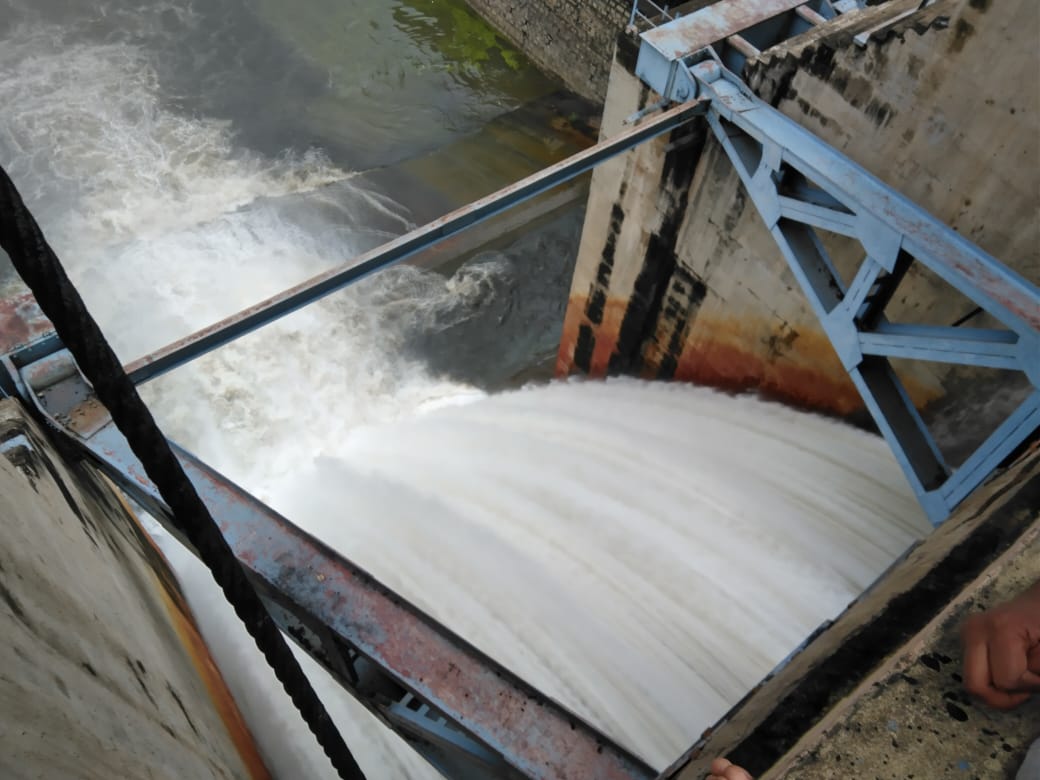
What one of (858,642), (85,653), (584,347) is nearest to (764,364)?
(584,347)

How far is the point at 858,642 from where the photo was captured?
2354mm

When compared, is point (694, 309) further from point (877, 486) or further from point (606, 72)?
point (606, 72)

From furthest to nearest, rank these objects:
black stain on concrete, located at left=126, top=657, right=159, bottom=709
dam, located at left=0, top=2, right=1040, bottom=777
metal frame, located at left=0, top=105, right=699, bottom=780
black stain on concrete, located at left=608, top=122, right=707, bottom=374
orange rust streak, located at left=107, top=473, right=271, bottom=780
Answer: black stain on concrete, located at left=608, top=122, right=707, bottom=374, orange rust streak, located at left=107, top=473, right=271, bottom=780, metal frame, located at left=0, top=105, right=699, bottom=780, dam, located at left=0, top=2, right=1040, bottom=777, black stain on concrete, located at left=126, top=657, right=159, bottom=709

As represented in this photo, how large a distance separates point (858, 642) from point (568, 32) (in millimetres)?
11488

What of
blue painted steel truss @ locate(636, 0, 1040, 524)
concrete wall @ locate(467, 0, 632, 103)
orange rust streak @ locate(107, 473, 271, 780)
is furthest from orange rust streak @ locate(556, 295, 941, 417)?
concrete wall @ locate(467, 0, 632, 103)

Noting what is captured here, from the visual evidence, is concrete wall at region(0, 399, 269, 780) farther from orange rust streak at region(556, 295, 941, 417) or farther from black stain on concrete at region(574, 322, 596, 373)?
black stain on concrete at region(574, 322, 596, 373)

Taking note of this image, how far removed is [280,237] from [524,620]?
773 centimetres

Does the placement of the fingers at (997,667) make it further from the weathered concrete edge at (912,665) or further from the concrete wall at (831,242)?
the concrete wall at (831,242)

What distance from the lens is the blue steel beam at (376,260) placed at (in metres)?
3.72

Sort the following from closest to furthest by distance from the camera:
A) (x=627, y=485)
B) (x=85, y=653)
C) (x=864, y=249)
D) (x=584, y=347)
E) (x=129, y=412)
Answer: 1. (x=129, y=412)
2. (x=85, y=653)
3. (x=864, y=249)
4. (x=627, y=485)
5. (x=584, y=347)

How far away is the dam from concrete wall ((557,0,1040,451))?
0.07ft

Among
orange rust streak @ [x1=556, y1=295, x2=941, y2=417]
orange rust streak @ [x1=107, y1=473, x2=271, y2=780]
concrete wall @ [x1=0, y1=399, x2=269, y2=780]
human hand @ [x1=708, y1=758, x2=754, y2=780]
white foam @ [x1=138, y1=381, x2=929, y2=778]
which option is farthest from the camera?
orange rust streak @ [x1=556, y1=295, x2=941, y2=417]

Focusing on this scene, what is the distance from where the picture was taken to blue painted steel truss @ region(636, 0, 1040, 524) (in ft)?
11.4

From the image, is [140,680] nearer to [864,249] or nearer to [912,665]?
[912,665]
